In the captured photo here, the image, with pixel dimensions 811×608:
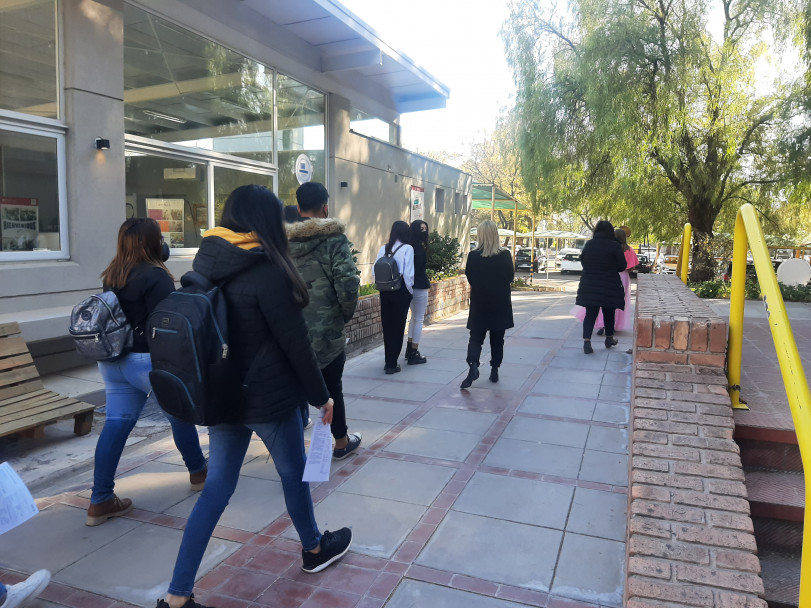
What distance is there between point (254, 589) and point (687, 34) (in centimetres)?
1462

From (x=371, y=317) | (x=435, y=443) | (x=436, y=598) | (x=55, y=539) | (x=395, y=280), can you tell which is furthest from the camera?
(x=371, y=317)

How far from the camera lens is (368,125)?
12914 mm

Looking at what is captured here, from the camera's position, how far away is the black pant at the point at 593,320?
Answer: 790 centimetres

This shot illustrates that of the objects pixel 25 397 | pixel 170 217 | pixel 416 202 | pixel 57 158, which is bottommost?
pixel 25 397

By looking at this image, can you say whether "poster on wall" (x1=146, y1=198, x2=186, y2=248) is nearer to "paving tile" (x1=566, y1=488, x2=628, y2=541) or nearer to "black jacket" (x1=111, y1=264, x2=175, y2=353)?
"black jacket" (x1=111, y1=264, x2=175, y2=353)

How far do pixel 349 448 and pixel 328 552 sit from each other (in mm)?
1506

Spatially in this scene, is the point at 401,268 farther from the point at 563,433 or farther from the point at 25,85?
the point at 25,85

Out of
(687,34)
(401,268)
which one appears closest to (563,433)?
(401,268)

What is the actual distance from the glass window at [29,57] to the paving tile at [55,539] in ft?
14.5

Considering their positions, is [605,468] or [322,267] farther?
Answer: [605,468]

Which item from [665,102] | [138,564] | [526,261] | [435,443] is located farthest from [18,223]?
[526,261]

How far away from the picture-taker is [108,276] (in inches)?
134

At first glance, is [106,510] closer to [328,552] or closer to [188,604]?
[188,604]

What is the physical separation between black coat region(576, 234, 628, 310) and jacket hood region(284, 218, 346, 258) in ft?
15.6
